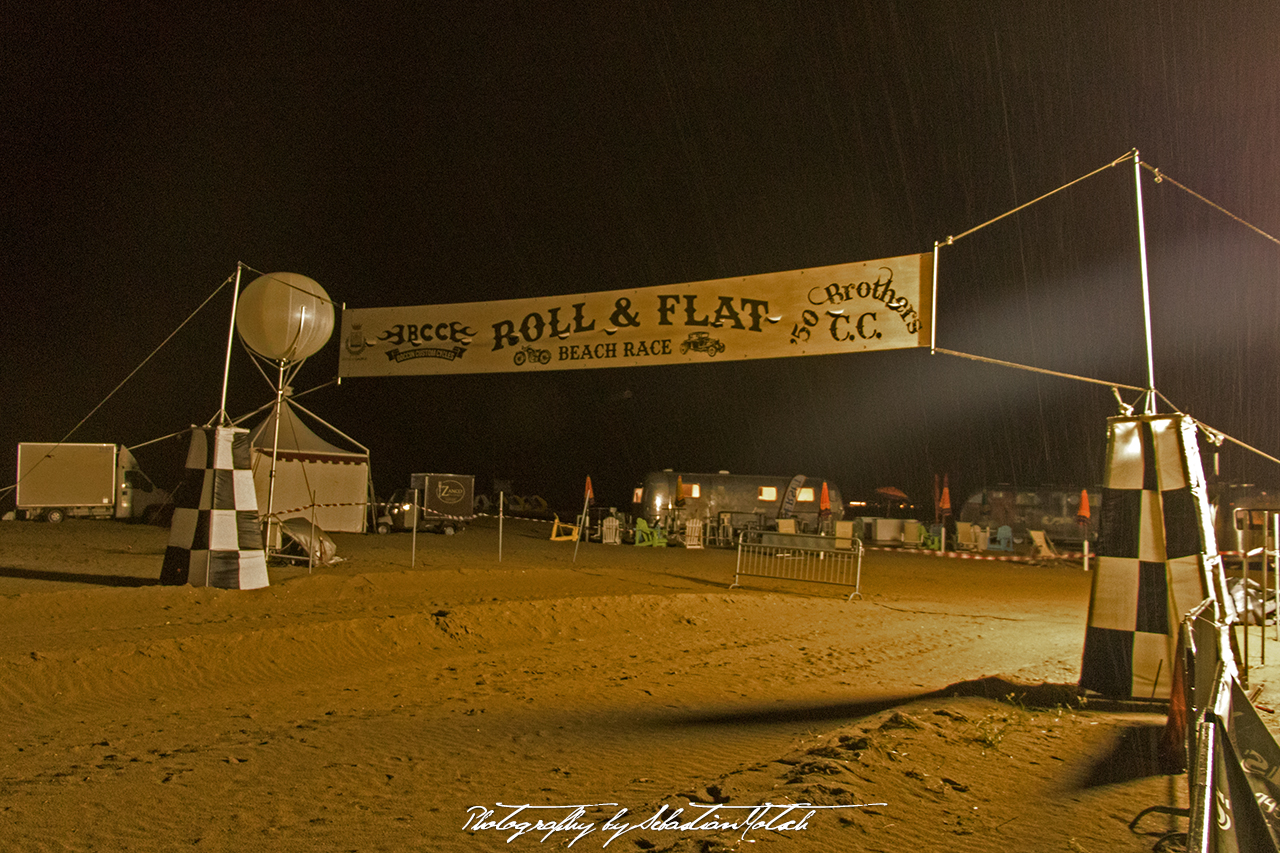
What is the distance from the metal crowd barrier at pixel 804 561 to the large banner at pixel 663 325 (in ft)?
19.8

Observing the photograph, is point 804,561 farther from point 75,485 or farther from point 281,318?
point 75,485

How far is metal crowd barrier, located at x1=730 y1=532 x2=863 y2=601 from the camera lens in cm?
1520

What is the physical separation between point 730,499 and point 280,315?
19548mm

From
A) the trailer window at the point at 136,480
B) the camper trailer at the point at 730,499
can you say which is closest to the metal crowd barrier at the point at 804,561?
the camper trailer at the point at 730,499

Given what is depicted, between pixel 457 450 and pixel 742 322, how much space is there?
5109cm

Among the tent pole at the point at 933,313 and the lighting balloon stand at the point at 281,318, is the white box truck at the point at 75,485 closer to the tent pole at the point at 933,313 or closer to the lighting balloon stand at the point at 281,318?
the lighting balloon stand at the point at 281,318

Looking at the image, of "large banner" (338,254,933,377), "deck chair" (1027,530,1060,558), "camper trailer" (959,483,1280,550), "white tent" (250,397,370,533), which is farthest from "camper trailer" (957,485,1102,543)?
"large banner" (338,254,933,377)

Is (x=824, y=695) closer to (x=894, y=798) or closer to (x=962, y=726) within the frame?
(x=962, y=726)

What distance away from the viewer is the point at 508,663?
27.8 feet

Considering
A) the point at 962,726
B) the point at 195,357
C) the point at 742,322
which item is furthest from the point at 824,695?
the point at 195,357

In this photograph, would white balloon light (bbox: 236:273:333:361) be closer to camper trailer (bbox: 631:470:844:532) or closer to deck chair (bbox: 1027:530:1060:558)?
camper trailer (bbox: 631:470:844:532)

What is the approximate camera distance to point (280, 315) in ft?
40.3

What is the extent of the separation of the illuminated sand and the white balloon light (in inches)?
146

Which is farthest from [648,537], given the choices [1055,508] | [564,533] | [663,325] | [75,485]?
[75,485]
